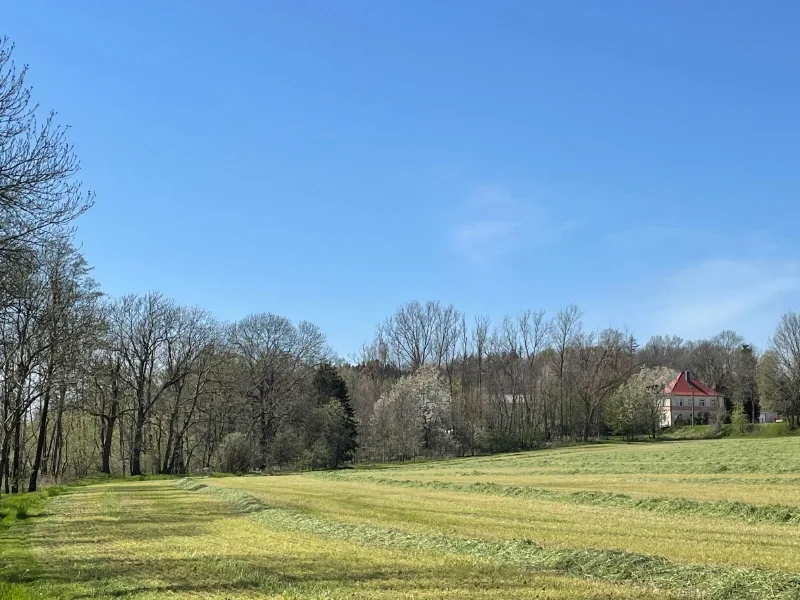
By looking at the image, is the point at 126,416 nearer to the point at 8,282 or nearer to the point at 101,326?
the point at 101,326

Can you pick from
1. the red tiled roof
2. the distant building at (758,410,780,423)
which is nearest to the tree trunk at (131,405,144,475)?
the red tiled roof

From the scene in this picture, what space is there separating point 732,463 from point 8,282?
37868 millimetres

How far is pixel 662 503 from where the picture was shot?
902 inches

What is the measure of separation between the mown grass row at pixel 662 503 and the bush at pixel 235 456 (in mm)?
34871

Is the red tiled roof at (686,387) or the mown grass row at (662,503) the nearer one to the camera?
the mown grass row at (662,503)

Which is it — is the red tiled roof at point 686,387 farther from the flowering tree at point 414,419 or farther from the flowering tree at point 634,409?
the flowering tree at point 414,419

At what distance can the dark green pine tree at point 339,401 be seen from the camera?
73188 mm

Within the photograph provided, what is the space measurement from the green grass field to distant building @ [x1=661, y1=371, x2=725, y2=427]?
102m

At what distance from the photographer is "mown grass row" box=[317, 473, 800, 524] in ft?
63.3

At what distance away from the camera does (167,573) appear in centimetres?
1293

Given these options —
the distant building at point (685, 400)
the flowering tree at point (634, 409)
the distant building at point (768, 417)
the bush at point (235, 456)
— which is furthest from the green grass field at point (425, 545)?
the distant building at point (685, 400)

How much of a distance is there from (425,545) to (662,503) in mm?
10865

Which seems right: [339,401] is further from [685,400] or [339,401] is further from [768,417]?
[768,417]

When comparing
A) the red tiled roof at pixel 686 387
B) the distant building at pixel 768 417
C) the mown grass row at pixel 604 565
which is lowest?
the distant building at pixel 768 417
